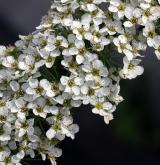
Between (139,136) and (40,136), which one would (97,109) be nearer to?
(40,136)

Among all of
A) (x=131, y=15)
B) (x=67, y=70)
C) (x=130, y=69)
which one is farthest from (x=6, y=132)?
(x=131, y=15)

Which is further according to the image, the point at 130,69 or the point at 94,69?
the point at 130,69

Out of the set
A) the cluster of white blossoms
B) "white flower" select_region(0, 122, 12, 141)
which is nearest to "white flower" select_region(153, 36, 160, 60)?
the cluster of white blossoms

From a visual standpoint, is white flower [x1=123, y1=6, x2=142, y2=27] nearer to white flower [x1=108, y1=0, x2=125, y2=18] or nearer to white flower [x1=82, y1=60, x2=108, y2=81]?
white flower [x1=108, y1=0, x2=125, y2=18]

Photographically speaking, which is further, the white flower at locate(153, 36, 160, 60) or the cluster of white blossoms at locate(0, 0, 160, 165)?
the white flower at locate(153, 36, 160, 60)

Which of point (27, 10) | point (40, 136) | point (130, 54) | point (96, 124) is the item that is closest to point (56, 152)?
point (40, 136)

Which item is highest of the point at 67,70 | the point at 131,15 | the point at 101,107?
the point at 131,15

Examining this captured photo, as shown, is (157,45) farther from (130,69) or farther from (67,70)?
(67,70)

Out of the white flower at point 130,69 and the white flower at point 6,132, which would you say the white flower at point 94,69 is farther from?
the white flower at point 6,132
